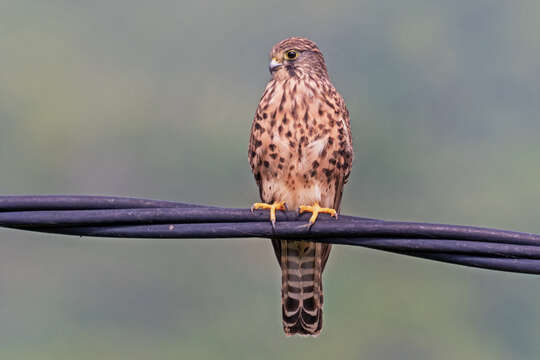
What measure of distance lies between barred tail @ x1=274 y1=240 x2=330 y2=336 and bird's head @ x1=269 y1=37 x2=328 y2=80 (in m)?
0.92

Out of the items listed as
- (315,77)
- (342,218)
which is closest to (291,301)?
(315,77)

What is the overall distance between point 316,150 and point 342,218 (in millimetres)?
1539

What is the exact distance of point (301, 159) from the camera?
404 centimetres

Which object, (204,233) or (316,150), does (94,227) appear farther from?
(316,150)

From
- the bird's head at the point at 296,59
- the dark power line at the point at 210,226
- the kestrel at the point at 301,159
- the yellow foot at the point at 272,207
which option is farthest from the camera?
the bird's head at the point at 296,59

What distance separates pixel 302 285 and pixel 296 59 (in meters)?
1.25

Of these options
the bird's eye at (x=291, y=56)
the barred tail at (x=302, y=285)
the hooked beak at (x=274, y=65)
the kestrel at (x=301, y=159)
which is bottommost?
the barred tail at (x=302, y=285)

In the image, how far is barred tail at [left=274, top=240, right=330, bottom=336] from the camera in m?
4.22

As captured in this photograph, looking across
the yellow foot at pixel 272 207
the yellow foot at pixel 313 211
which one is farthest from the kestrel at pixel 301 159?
the yellow foot at pixel 313 211

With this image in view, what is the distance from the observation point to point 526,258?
2262 mm

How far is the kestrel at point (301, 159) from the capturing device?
13.2ft

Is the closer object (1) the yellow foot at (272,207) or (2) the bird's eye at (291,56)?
(1) the yellow foot at (272,207)

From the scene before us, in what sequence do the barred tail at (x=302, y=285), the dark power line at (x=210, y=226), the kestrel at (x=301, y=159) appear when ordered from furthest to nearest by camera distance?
the barred tail at (x=302, y=285)
the kestrel at (x=301, y=159)
the dark power line at (x=210, y=226)

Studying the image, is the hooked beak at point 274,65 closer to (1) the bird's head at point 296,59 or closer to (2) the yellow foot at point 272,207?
(1) the bird's head at point 296,59
